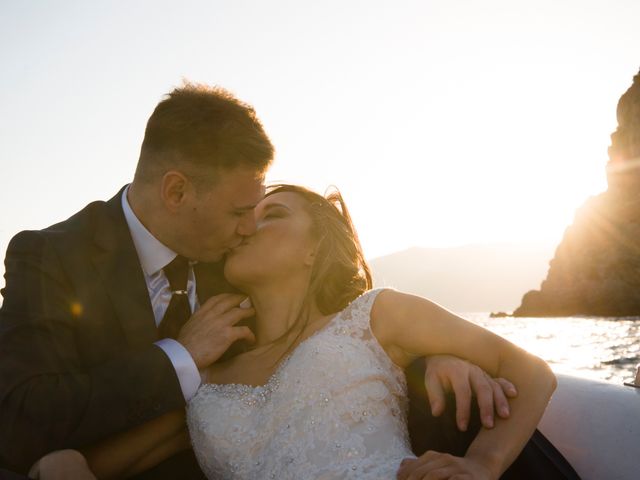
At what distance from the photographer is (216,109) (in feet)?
10.0

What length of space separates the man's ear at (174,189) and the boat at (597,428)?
81.5 inches

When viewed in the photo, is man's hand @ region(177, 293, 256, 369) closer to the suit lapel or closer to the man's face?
the suit lapel

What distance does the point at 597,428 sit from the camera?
2479mm

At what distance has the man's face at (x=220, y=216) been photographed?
9.73 feet

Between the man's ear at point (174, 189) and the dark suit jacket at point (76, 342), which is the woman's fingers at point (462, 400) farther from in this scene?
the man's ear at point (174, 189)

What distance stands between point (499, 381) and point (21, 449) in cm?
174

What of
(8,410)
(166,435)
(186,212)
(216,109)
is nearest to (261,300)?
(186,212)

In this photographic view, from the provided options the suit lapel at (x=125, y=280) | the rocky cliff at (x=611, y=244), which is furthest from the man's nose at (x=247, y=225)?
the rocky cliff at (x=611, y=244)

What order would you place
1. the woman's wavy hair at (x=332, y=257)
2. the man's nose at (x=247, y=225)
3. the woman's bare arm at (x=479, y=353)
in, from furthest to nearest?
the woman's wavy hair at (x=332, y=257) < the man's nose at (x=247, y=225) < the woman's bare arm at (x=479, y=353)

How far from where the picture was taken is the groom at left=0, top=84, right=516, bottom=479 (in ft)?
7.05

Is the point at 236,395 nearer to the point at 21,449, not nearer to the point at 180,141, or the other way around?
the point at 21,449

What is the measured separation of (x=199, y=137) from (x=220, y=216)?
441 mm

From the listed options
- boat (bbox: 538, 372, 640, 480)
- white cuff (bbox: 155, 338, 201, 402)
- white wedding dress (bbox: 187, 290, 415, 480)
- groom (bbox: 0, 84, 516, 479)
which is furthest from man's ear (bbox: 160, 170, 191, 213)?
boat (bbox: 538, 372, 640, 480)

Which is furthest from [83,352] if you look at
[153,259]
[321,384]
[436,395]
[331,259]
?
[436,395]
